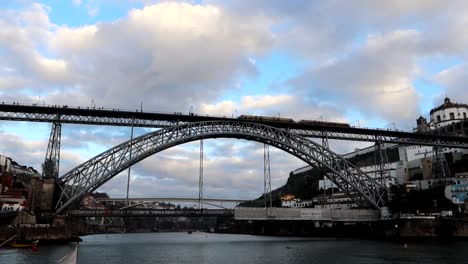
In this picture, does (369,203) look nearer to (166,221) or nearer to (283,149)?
(283,149)

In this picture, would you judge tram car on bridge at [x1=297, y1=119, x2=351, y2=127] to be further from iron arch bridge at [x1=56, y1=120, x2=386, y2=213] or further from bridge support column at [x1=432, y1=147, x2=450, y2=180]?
bridge support column at [x1=432, y1=147, x2=450, y2=180]

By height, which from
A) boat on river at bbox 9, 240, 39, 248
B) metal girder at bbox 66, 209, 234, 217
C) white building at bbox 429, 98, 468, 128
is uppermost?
white building at bbox 429, 98, 468, 128

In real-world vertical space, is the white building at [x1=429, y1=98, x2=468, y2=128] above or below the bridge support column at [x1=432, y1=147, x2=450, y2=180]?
above

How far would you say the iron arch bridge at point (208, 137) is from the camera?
48.3 meters

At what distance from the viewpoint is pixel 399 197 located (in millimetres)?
65312

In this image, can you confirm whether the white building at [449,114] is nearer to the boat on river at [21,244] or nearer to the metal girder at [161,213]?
the metal girder at [161,213]

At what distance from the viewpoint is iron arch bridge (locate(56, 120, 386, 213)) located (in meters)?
48.3

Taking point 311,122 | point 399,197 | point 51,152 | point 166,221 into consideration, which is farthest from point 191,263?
point 166,221

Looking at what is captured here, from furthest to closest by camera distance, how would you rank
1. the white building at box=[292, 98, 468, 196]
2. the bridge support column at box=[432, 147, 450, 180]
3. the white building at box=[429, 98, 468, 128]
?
1. the white building at box=[429, 98, 468, 128]
2. the white building at box=[292, 98, 468, 196]
3. the bridge support column at box=[432, 147, 450, 180]

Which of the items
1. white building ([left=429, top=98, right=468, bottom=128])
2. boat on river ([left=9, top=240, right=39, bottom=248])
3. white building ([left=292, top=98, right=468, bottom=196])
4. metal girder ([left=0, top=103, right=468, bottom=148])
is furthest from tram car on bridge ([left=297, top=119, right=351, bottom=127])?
white building ([left=429, top=98, right=468, bottom=128])

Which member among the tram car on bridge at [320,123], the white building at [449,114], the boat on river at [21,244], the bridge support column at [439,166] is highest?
the white building at [449,114]

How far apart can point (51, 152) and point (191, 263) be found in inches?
988

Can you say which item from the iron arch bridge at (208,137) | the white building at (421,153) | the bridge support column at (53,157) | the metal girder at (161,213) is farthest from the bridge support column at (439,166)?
the bridge support column at (53,157)

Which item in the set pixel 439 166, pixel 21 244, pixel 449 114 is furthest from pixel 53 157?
pixel 449 114
